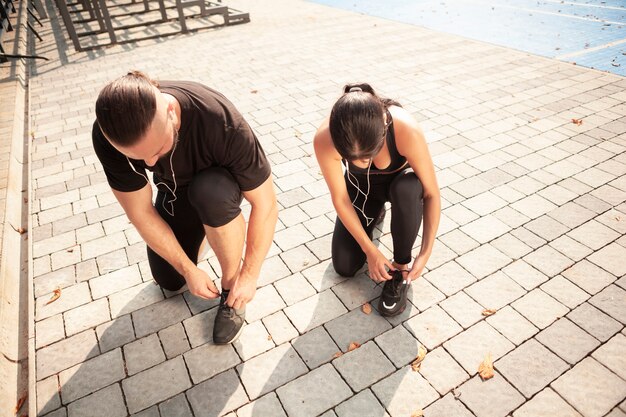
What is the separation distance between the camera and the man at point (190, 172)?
1.67 metres

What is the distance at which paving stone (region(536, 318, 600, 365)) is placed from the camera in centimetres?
233

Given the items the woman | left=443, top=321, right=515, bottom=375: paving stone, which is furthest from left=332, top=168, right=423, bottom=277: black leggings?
left=443, top=321, right=515, bottom=375: paving stone

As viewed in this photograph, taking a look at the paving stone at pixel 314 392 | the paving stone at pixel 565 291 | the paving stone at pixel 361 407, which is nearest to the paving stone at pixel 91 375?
the paving stone at pixel 314 392

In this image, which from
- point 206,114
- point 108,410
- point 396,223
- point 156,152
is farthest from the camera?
point 396,223

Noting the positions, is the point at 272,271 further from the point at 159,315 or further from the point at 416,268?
the point at 416,268

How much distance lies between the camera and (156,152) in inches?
71.4

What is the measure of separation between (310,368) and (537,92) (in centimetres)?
541

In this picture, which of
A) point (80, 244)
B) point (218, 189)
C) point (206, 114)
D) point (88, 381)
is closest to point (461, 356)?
point (218, 189)

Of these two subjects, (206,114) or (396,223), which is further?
(396,223)

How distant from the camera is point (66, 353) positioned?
2.54 metres

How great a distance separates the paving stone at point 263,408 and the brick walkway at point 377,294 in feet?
0.04

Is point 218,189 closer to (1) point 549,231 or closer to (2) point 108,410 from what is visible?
(2) point 108,410

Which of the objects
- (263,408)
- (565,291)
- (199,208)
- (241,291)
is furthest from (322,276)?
(565,291)

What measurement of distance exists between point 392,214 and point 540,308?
3.99 feet
